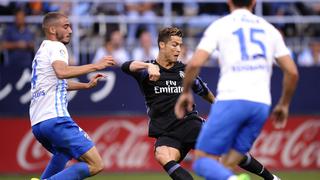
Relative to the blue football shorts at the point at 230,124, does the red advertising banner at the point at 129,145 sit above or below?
below

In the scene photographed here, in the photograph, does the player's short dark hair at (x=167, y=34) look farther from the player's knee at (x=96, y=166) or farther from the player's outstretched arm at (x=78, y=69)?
the player's knee at (x=96, y=166)

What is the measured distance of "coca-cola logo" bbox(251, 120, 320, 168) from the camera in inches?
645

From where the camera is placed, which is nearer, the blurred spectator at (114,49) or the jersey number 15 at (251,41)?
the jersey number 15 at (251,41)

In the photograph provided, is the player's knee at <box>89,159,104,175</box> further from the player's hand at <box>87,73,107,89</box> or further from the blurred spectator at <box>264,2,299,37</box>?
the blurred spectator at <box>264,2,299,37</box>

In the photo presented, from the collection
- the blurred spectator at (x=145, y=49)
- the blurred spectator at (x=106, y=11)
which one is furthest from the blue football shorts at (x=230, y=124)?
the blurred spectator at (x=106, y=11)

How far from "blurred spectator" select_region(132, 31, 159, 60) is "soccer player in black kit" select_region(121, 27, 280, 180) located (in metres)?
6.66

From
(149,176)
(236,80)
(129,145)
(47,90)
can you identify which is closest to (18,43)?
(129,145)

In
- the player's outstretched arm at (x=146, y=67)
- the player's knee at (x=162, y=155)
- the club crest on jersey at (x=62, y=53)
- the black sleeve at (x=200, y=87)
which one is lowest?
the player's knee at (x=162, y=155)

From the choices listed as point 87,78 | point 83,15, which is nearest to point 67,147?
point 87,78

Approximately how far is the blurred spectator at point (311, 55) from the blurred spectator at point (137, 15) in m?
3.31

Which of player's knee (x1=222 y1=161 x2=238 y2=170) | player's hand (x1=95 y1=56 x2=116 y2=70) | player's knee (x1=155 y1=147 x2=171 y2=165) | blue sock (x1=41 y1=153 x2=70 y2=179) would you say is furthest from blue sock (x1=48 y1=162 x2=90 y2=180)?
player's knee (x1=222 y1=161 x2=238 y2=170)

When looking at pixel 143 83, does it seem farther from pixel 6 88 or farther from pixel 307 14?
pixel 307 14

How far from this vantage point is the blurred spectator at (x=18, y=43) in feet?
54.8

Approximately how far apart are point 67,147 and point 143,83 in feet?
4.50
